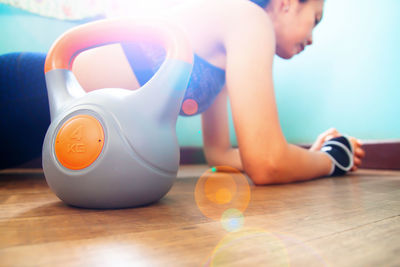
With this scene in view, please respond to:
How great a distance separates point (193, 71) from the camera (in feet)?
2.67

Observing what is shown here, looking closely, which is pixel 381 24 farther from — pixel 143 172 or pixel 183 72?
pixel 143 172

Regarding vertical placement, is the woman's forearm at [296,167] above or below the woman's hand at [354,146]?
above

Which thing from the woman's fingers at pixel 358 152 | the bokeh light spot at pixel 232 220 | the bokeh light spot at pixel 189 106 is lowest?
the woman's fingers at pixel 358 152

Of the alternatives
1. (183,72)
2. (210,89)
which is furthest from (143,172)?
(210,89)

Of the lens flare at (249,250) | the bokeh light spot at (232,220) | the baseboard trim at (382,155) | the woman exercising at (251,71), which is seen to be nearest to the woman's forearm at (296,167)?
the woman exercising at (251,71)

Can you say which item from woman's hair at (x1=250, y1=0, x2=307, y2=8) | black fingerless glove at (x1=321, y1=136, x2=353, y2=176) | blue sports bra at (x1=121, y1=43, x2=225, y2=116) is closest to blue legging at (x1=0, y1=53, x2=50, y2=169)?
blue sports bra at (x1=121, y1=43, x2=225, y2=116)

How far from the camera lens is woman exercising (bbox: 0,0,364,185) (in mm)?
637

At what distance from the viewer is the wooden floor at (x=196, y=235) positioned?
0.23m

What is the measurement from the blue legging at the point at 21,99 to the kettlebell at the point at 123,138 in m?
0.40

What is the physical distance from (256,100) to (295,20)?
38 centimetres

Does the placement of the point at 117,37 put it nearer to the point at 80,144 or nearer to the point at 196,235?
the point at 80,144

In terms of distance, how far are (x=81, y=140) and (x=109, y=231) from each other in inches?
5.5

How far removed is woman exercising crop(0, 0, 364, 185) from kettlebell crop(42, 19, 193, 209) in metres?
0.14

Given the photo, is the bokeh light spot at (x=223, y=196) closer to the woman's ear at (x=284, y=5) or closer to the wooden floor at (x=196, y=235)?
the wooden floor at (x=196, y=235)
